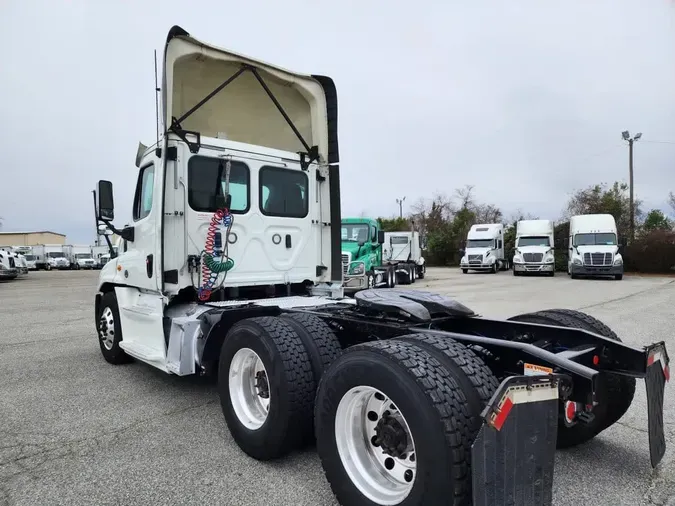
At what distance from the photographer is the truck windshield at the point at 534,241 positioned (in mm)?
28219

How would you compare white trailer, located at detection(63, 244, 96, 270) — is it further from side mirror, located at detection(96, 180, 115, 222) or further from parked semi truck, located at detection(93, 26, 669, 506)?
side mirror, located at detection(96, 180, 115, 222)

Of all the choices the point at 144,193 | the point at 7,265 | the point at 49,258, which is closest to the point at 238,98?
the point at 144,193

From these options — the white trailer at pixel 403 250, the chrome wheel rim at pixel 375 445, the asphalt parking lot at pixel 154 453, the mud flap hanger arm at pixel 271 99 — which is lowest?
the asphalt parking lot at pixel 154 453

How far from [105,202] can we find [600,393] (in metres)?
4.91

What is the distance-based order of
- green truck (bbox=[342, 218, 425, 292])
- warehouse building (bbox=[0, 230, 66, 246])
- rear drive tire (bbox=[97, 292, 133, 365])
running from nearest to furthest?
rear drive tire (bbox=[97, 292, 133, 365]) → green truck (bbox=[342, 218, 425, 292]) → warehouse building (bbox=[0, 230, 66, 246])

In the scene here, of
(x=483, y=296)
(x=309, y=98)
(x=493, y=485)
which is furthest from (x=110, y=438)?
(x=483, y=296)

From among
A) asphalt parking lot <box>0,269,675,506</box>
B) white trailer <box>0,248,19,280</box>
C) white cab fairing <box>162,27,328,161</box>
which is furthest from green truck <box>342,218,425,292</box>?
white trailer <box>0,248,19,280</box>

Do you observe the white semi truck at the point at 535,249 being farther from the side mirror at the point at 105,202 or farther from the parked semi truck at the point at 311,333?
the side mirror at the point at 105,202

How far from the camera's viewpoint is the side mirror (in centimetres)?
518

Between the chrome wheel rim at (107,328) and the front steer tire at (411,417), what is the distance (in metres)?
4.23

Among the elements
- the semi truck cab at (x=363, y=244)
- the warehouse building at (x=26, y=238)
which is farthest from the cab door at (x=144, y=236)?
the warehouse building at (x=26, y=238)

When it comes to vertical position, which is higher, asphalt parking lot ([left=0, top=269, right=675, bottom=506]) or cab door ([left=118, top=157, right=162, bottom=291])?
cab door ([left=118, top=157, right=162, bottom=291])

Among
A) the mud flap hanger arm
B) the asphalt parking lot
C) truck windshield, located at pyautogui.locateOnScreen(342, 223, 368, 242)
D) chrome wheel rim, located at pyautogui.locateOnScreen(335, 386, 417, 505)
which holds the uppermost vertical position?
the mud flap hanger arm

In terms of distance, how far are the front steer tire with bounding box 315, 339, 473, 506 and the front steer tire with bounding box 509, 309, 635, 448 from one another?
120 centimetres
